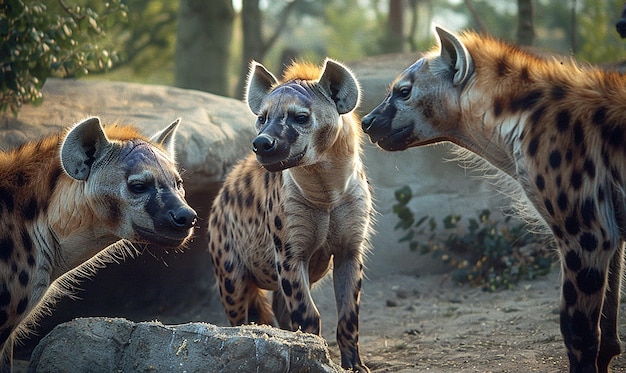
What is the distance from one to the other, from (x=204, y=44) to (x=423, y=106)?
5.23 metres

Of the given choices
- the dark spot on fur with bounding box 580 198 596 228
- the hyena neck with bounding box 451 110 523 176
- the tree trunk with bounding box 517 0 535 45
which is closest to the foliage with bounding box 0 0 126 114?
the hyena neck with bounding box 451 110 523 176

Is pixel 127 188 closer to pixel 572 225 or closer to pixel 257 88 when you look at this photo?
pixel 257 88

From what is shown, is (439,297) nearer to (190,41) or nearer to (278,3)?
(190,41)

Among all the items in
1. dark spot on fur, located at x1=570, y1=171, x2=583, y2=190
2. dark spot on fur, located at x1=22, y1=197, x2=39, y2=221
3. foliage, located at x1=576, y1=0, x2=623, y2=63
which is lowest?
foliage, located at x1=576, y1=0, x2=623, y2=63

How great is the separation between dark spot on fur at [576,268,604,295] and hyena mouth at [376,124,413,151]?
1020mm

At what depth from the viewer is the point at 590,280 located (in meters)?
3.46

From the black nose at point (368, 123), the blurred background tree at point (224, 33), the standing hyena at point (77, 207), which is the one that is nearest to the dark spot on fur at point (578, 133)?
the black nose at point (368, 123)

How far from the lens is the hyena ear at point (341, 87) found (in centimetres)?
425

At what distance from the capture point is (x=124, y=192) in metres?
3.62

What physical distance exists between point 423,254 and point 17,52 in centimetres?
308

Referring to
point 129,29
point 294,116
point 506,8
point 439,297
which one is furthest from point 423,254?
point 506,8

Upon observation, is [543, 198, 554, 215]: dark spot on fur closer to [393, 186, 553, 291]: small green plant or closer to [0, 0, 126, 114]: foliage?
[393, 186, 553, 291]: small green plant

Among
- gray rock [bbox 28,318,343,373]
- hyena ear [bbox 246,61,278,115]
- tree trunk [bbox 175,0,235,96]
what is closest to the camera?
gray rock [bbox 28,318,343,373]

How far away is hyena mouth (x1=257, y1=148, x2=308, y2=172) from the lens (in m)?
3.97
